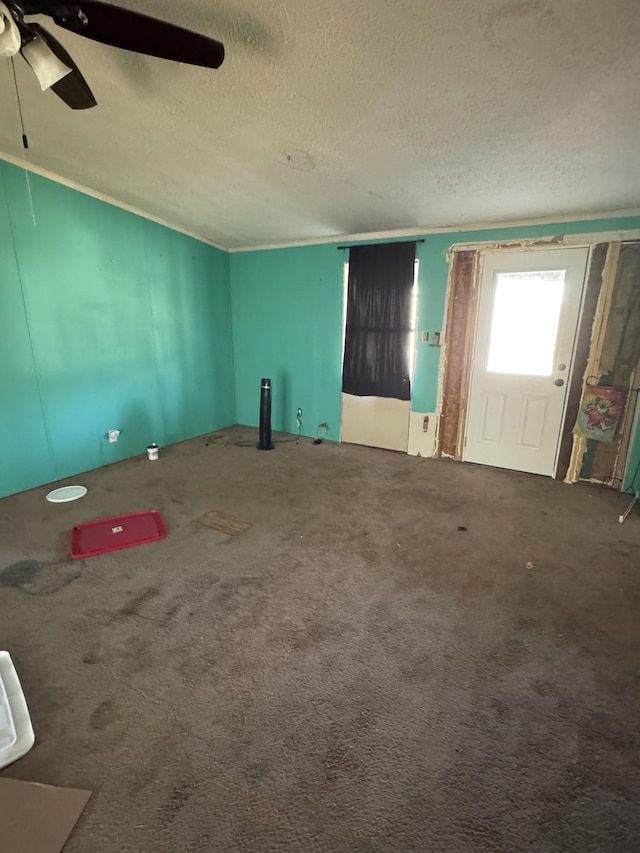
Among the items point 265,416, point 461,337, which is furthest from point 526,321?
point 265,416

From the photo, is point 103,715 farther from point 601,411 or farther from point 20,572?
point 601,411

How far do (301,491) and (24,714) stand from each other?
7.33 ft

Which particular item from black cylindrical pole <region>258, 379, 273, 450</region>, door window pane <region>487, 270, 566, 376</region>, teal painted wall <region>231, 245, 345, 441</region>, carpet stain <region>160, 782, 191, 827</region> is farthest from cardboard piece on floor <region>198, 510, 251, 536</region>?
door window pane <region>487, 270, 566, 376</region>

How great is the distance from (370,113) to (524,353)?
248cm

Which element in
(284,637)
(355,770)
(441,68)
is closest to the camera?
(355,770)

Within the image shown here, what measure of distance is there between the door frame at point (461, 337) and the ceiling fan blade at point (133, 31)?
9.46ft

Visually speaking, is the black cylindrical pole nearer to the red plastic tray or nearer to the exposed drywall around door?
the red plastic tray

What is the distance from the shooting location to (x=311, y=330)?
471 centimetres

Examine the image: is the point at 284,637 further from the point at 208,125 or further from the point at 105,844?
the point at 208,125

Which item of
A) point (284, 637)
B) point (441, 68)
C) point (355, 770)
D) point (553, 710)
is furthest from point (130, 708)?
point (441, 68)

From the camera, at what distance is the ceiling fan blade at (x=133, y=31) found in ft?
4.31

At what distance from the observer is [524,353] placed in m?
3.64

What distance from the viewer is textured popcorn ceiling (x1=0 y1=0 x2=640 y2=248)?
4.95ft

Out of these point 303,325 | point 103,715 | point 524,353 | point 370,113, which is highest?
point 370,113
